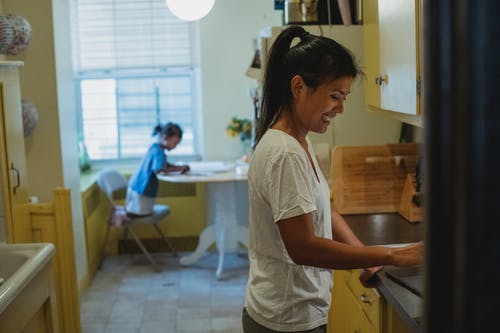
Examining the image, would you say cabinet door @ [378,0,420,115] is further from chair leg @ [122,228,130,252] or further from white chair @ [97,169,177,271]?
chair leg @ [122,228,130,252]

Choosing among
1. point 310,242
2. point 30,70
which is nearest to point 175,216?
point 30,70

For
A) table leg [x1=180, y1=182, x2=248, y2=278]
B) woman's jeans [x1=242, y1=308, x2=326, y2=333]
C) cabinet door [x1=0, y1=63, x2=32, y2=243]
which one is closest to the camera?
woman's jeans [x1=242, y1=308, x2=326, y2=333]

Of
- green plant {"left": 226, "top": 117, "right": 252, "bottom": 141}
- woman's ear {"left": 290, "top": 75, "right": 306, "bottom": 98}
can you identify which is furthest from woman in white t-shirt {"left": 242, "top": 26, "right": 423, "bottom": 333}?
green plant {"left": 226, "top": 117, "right": 252, "bottom": 141}

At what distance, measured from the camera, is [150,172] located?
181 inches

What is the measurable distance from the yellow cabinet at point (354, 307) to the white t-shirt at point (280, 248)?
17.2 inches

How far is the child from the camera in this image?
457 cm

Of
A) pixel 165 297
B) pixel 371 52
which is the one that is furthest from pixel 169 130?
pixel 371 52

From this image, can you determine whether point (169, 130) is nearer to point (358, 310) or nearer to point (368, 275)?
point (358, 310)

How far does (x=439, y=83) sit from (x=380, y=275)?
163 centimetres

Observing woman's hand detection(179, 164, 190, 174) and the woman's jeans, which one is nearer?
the woman's jeans

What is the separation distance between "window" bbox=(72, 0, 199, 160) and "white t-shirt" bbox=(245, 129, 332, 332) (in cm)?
375

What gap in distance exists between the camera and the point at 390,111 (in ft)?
7.76

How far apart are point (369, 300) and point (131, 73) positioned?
3.72m

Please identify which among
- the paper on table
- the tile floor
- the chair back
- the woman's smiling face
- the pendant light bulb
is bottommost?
the tile floor
